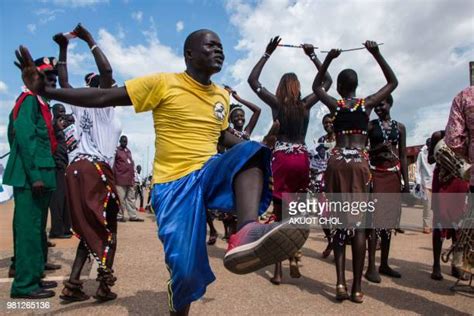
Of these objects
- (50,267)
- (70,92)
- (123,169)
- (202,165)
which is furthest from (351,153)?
(123,169)

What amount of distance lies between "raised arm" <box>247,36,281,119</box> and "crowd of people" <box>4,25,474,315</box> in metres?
0.01

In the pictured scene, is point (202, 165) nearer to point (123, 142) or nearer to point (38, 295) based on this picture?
point (38, 295)

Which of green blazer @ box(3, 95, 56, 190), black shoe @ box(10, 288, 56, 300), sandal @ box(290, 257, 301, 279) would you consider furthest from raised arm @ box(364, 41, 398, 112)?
black shoe @ box(10, 288, 56, 300)

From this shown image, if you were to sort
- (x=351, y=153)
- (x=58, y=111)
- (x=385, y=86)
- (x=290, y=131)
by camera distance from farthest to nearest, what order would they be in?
(x=58, y=111), (x=290, y=131), (x=385, y=86), (x=351, y=153)

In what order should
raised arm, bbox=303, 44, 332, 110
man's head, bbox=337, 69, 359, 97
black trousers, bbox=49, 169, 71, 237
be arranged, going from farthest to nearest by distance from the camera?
black trousers, bbox=49, 169, 71, 237 < raised arm, bbox=303, 44, 332, 110 < man's head, bbox=337, 69, 359, 97

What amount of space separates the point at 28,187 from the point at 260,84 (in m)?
2.71

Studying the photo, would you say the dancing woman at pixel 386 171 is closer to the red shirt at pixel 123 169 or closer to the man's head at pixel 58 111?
the man's head at pixel 58 111

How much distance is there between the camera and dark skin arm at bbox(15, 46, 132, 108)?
249 cm

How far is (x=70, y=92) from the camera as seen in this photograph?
250 cm

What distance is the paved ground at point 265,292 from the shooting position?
3689 millimetres

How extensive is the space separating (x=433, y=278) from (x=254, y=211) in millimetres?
3652

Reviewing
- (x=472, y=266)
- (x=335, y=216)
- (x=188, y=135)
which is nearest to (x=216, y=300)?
(x=335, y=216)

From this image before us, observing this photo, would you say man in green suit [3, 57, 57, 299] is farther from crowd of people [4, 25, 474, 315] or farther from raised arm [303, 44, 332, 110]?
raised arm [303, 44, 332, 110]

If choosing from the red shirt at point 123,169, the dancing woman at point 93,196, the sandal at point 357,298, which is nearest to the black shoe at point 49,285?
the dancing woman at point 93,196
